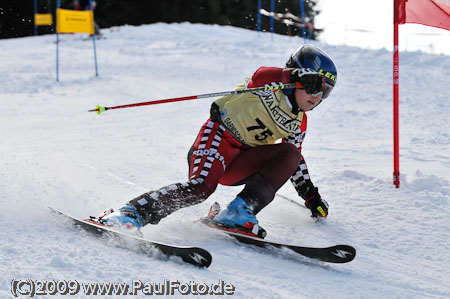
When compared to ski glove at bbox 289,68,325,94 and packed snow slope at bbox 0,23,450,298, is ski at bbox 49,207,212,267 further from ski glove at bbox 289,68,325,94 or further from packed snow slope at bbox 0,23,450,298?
ski glove at bbox 289,68,325,94

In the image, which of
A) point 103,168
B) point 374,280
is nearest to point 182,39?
point 103,168

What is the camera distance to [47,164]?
4.39 metres

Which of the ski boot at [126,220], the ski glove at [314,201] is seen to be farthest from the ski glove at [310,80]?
the ski boot at [126,220]

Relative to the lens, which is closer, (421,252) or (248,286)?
(248,286)

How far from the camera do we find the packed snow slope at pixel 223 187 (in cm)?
220

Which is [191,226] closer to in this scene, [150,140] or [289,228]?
[289,228]

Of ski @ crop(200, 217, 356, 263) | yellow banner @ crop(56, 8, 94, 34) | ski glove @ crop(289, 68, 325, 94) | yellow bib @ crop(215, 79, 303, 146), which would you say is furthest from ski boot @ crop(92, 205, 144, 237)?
yellow banner @ crop(56, 8, 94, 34)

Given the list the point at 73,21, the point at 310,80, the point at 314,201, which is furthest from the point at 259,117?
the point at 73,21

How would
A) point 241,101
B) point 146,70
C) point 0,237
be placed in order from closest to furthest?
point 0,237 < point 241,101 < point 146,70

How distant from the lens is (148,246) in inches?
90.6

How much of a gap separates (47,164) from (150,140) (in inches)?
74.2

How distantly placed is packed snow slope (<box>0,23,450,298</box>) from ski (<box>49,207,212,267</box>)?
0.05m

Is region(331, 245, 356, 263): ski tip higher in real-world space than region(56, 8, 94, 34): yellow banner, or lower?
lower

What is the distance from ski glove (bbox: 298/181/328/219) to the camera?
325 cm
